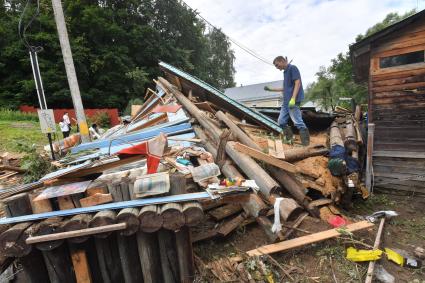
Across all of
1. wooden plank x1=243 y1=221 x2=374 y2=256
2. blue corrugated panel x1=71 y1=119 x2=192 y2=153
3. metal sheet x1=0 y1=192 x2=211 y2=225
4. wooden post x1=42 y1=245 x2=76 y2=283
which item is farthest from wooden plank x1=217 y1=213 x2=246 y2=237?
blue corrugated panel x1=71 y1=119 x2=192 y2=153

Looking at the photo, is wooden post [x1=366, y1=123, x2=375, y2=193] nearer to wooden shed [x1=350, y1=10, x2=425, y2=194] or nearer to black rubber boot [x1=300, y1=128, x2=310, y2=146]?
wooden shed [x1=350, y1=10, x2=425, y2=194]

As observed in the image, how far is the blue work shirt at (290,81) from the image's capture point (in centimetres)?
527

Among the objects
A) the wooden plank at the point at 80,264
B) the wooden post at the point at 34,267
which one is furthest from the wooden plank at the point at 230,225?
the wooden post at the point at 34,267

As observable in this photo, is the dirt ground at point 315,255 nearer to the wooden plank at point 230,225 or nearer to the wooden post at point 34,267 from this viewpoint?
the wooden plank at point 230,225

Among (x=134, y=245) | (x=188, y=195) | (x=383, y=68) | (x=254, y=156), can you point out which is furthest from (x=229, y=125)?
(x=383, y=68)

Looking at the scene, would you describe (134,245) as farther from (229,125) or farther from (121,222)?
(229,125)

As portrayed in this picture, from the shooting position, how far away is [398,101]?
22.8ft

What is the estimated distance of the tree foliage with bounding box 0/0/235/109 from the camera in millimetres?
22484

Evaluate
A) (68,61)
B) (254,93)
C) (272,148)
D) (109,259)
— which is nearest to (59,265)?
(109,259)

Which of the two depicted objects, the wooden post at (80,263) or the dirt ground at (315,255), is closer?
the wooden post at (80,263)

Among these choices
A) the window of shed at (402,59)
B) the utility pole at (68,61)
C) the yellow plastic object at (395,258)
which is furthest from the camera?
the window of shed at (402,59)

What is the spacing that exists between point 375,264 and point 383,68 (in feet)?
20.2

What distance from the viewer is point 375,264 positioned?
9.82ft

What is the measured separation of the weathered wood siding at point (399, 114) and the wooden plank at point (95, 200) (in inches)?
296
